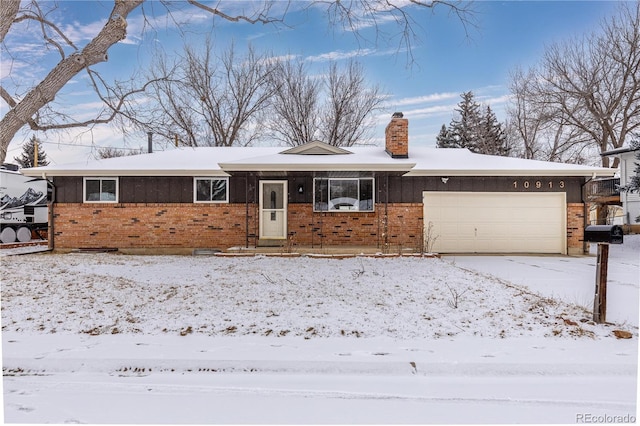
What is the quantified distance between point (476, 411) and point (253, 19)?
5285mm

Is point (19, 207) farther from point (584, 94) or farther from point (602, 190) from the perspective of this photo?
point (602, 190)

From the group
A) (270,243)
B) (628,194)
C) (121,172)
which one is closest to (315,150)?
(270,243)

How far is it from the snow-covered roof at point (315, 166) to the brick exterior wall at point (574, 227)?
1.07m

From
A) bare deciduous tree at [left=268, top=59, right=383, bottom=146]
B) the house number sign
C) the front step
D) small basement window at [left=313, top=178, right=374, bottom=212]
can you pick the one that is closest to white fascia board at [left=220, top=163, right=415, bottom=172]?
small basement window at [left=313, top=178, right=374, bottom=212]

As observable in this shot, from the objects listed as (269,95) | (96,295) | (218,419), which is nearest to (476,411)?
(218,419)

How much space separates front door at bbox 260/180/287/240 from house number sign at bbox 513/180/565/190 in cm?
719

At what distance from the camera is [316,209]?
1148 cm

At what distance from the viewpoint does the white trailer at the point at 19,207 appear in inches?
580

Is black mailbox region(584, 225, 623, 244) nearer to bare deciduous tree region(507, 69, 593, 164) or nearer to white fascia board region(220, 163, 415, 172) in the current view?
white fascia board region(220, 163, 415, 172)

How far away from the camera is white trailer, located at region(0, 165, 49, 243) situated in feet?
48.3

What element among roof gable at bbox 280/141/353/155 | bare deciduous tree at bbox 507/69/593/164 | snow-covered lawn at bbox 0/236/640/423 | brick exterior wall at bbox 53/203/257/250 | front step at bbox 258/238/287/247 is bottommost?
snow-covered lawn at bbox 0/236/640/423

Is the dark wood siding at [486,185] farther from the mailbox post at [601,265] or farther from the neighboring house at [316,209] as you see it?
the mailbox post at [601,265]

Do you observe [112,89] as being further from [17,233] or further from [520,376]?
[17,233]

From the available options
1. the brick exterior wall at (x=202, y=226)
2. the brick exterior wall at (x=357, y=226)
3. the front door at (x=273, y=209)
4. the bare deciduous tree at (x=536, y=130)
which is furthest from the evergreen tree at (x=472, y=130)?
the front door at (x=273, y=209)
